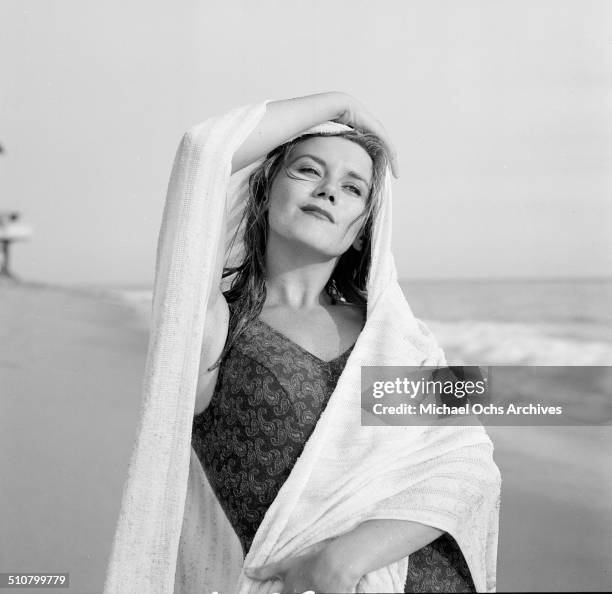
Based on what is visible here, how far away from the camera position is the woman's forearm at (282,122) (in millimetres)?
1290

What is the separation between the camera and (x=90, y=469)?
2348 mm

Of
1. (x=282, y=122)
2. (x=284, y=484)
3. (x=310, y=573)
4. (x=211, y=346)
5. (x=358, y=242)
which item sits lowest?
(x=310, y=573)

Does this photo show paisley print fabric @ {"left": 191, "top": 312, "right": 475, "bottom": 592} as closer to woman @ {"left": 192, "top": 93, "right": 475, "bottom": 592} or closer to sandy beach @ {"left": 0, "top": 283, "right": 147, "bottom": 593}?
woman @ {"left": 192, "top": 93, "right": 475, "bottom": 592}

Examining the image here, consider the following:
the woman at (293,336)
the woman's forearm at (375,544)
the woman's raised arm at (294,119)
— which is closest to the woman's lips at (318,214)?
the woman at (293,336)

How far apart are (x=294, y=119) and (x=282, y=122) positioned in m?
0.02

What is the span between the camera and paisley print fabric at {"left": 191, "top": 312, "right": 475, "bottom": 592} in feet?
4.21

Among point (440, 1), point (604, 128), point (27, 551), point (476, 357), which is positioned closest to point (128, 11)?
point (440, 1)

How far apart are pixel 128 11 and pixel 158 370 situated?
1034 mm

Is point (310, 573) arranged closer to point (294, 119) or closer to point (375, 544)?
point (375, 544)

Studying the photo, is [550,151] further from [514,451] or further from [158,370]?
[158,370]

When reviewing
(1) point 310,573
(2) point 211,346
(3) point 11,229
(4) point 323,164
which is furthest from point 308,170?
(3) point 11,229

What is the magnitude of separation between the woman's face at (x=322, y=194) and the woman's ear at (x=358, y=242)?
60 millimetres

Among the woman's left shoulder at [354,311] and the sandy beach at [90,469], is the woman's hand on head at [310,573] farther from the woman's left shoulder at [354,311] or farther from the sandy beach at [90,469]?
the sandy beach at [90,469]

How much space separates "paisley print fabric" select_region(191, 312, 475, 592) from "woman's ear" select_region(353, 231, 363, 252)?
244mm
